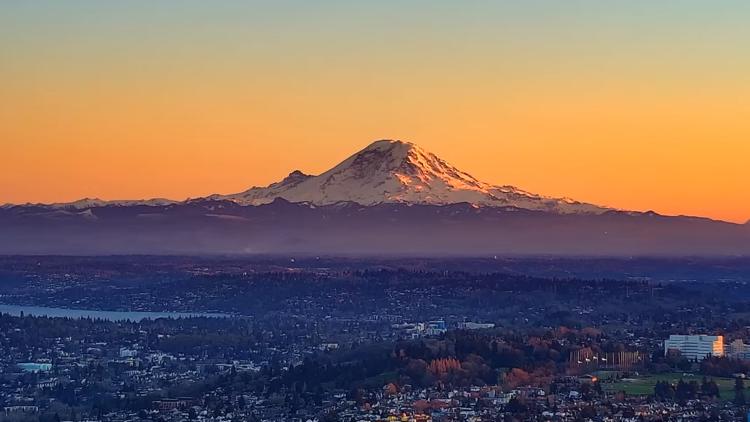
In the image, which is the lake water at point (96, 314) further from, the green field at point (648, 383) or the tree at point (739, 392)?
the tree at point (739, 392)

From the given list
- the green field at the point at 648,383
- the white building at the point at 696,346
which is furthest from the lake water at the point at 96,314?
the green field at the point at 648,383

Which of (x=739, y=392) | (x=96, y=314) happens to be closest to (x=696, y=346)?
(x=739, y=392)

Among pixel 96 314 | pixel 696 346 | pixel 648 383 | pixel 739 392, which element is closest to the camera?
pixel 739 392

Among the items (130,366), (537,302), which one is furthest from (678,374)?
(537,302)

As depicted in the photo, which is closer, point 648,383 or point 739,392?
point 739,392

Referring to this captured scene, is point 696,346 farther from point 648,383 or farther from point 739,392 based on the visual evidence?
point 739,392

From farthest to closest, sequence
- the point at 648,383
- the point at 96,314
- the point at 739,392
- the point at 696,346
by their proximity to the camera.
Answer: the point at 96,314 < the point at 696,346 < the point at 648,383 < the point at 739,392

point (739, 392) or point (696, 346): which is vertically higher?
point (696, 346)

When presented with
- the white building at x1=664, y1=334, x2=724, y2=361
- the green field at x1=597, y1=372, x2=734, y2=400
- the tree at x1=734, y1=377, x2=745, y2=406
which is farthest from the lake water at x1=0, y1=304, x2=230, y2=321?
the tree at x1=734, y1=377, x2=745, y2=406
